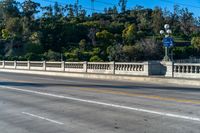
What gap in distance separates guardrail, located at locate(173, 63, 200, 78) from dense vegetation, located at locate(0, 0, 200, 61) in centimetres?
4931

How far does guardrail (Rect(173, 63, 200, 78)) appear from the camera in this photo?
26.3m

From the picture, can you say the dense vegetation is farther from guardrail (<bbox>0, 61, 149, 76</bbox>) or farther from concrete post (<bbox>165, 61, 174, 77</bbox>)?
concrete post (<bbox>165, 61, 174, 77</bbox>)

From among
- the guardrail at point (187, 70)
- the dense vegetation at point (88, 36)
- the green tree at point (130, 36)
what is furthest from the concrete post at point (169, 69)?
the green tree at point (130, 36)

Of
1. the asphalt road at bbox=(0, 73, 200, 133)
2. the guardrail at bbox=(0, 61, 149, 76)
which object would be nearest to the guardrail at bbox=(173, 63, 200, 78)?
the guardrail at bbox=(0, 61, 149, 76)

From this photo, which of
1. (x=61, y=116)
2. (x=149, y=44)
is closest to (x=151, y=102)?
(x=61, y=116)

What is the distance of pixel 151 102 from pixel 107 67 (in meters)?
20.8

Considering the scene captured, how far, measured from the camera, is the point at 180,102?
48.6ft

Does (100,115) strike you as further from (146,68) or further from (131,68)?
(131,68)

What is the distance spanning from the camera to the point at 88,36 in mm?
114188

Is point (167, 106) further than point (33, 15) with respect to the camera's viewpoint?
No

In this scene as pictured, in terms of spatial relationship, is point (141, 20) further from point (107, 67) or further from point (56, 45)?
point (107, 67)

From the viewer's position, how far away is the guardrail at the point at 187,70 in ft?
86.4

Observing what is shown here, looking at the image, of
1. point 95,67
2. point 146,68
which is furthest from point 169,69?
point 95,67

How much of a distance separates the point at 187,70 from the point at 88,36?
88240 mm
